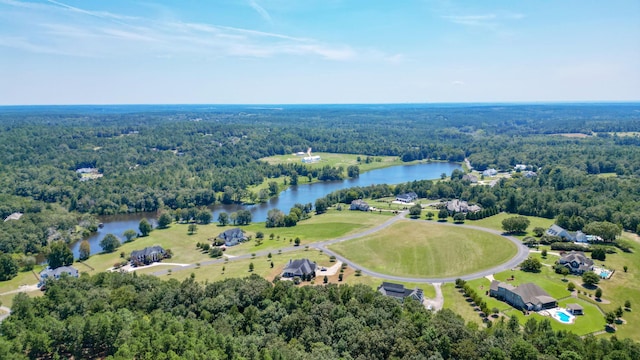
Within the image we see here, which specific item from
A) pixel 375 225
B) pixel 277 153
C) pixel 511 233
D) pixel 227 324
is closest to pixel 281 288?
pixel 227 324

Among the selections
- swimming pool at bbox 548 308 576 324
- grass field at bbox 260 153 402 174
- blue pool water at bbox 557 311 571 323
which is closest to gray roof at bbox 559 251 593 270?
swimming pool at bbox 548 308 576 324

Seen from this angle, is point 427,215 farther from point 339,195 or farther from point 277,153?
point 277,153

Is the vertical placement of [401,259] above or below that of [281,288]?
below

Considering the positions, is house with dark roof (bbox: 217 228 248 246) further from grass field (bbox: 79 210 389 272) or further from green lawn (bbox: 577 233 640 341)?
green lawn (bbox: 577 233 640 341)

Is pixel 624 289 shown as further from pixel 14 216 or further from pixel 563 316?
pixel 14 216

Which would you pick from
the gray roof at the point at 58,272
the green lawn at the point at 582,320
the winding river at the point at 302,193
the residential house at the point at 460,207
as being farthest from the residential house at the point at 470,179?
the gray roof at the point at 58,272
